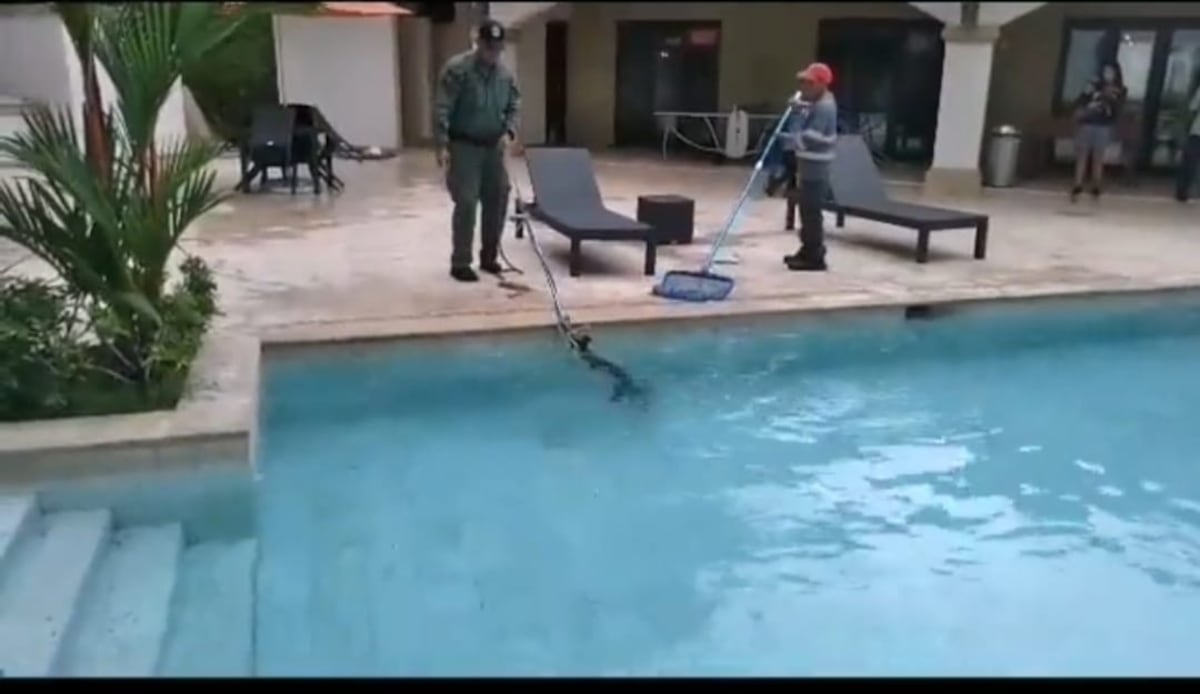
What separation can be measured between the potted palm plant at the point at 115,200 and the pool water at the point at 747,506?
0.75 meters

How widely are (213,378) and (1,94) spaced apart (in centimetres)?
571

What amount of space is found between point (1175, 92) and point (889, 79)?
339 cm

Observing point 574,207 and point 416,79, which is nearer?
point 574,207

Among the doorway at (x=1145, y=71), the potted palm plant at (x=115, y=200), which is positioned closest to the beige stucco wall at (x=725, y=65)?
the doorway at (x=1145, y=71)

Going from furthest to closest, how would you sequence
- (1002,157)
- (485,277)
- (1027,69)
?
(1027,69)
(1002,157)
(485,277)

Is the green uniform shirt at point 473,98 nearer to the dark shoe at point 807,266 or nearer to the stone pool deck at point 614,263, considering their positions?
the stone pool deck at point 614,263

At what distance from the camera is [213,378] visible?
167 inches

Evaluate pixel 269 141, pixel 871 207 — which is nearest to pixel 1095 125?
pixel 871 207

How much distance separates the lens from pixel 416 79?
15.3 metres

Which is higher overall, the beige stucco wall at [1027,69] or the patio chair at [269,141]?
the beige stucco wall at [1027,69]

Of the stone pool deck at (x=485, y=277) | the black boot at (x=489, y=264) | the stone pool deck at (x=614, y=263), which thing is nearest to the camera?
the stone pool deck at (x=485, y=277)

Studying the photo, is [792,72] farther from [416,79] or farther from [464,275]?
[464,275]

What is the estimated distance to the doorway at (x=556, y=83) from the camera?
15.4 meters

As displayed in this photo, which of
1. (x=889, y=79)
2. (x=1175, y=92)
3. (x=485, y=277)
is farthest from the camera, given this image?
(x=889, y=79)
